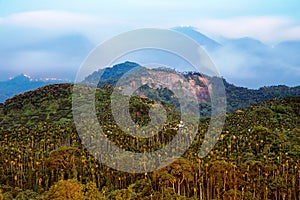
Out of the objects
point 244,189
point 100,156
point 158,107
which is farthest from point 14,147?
point 158,107

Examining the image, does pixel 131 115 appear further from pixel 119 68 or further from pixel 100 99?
pixel 119 68

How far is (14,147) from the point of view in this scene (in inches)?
1683

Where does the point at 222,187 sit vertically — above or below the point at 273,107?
below

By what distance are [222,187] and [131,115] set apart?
88.6ft

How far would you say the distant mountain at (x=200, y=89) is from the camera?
3241 inches

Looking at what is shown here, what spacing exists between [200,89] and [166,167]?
232 feet

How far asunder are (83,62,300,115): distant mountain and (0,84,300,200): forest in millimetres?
23255

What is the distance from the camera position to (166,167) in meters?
32.7

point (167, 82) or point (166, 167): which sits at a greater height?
point (167, 82)

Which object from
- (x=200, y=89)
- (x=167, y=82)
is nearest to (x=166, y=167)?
(x=167, y=82)

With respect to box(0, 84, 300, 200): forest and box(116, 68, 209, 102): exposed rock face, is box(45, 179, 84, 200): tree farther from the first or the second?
box(116, 68, 209, 102): exposed rock face

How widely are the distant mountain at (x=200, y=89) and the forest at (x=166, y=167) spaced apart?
76.3 feet

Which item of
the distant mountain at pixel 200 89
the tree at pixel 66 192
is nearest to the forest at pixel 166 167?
the tree at pixel 66 192

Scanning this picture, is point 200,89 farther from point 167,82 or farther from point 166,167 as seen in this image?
point 166,167
